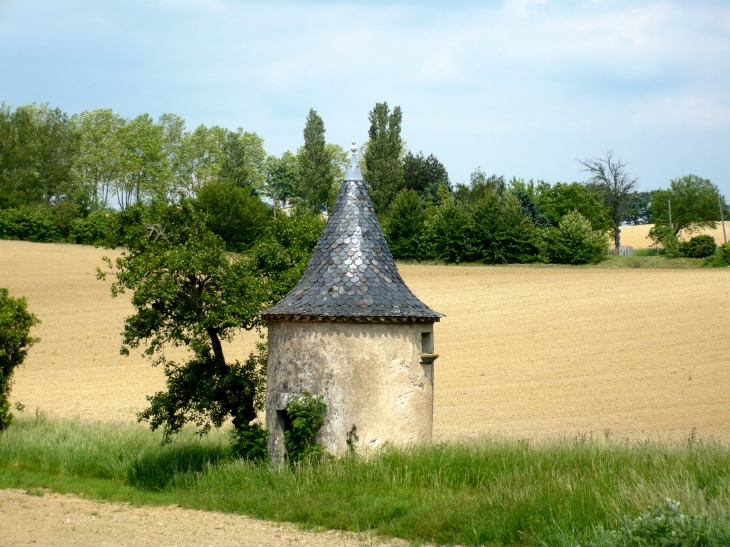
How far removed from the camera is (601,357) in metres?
30.6

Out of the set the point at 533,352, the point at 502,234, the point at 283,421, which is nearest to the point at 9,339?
the point at 283,421

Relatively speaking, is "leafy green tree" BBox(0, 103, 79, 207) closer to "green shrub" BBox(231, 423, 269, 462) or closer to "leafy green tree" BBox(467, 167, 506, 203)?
"leafy green tree" BBox(467, 167, 506, 203)

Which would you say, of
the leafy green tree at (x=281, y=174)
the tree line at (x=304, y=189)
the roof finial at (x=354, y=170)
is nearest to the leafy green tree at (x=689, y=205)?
the tree line at (x=304, y=189)

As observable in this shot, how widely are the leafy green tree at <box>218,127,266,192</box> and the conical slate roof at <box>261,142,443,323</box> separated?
179ft

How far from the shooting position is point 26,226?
61625 mm

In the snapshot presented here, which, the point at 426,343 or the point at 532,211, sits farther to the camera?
the point at 532,211

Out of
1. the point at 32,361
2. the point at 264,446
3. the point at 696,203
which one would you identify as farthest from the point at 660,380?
the point at 696,203

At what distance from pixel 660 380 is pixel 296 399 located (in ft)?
56.2

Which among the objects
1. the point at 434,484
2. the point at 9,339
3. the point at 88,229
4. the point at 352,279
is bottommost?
the point at 434,484

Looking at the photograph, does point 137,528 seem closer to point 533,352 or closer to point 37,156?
point 533,352

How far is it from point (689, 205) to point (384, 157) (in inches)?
1295

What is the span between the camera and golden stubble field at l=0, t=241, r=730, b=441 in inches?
919

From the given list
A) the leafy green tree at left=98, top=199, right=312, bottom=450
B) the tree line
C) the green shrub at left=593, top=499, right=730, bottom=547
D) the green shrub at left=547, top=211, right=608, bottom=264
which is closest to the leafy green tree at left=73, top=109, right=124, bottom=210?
the tree line

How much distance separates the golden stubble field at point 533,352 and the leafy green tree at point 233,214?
8309 mm
